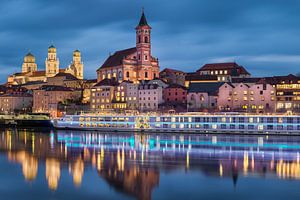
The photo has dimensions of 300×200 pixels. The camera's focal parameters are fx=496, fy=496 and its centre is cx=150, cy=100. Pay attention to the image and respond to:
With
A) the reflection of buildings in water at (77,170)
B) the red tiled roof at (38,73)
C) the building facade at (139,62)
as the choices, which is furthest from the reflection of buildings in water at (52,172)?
the red tiled roof at (38,73)

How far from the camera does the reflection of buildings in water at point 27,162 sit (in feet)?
78.3

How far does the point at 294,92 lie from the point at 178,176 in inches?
1560

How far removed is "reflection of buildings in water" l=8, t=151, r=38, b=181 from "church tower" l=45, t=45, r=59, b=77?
235 ft

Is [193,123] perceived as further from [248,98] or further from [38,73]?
[38,73]

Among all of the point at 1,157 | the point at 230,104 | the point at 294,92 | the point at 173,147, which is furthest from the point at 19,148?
the point at 294,92

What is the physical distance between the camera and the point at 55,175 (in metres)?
23.7

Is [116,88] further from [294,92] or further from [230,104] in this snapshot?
[294,92]

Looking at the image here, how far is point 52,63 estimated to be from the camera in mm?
103875

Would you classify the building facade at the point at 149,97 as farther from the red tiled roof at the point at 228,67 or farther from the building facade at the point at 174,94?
the red tiled roof at the point at 228,67

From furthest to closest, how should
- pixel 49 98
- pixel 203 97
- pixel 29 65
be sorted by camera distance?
pixel 29 65 → pixel 49 98 → pixel 203 97

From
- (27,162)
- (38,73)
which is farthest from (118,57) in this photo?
(27,162)

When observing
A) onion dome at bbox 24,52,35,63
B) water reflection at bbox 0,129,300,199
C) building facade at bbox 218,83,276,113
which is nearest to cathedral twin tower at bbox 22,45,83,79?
onion dome at bbox 24,52,35,63

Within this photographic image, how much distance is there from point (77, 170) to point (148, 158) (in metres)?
5.43

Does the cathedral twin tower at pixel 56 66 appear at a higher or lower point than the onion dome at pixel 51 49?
lower
